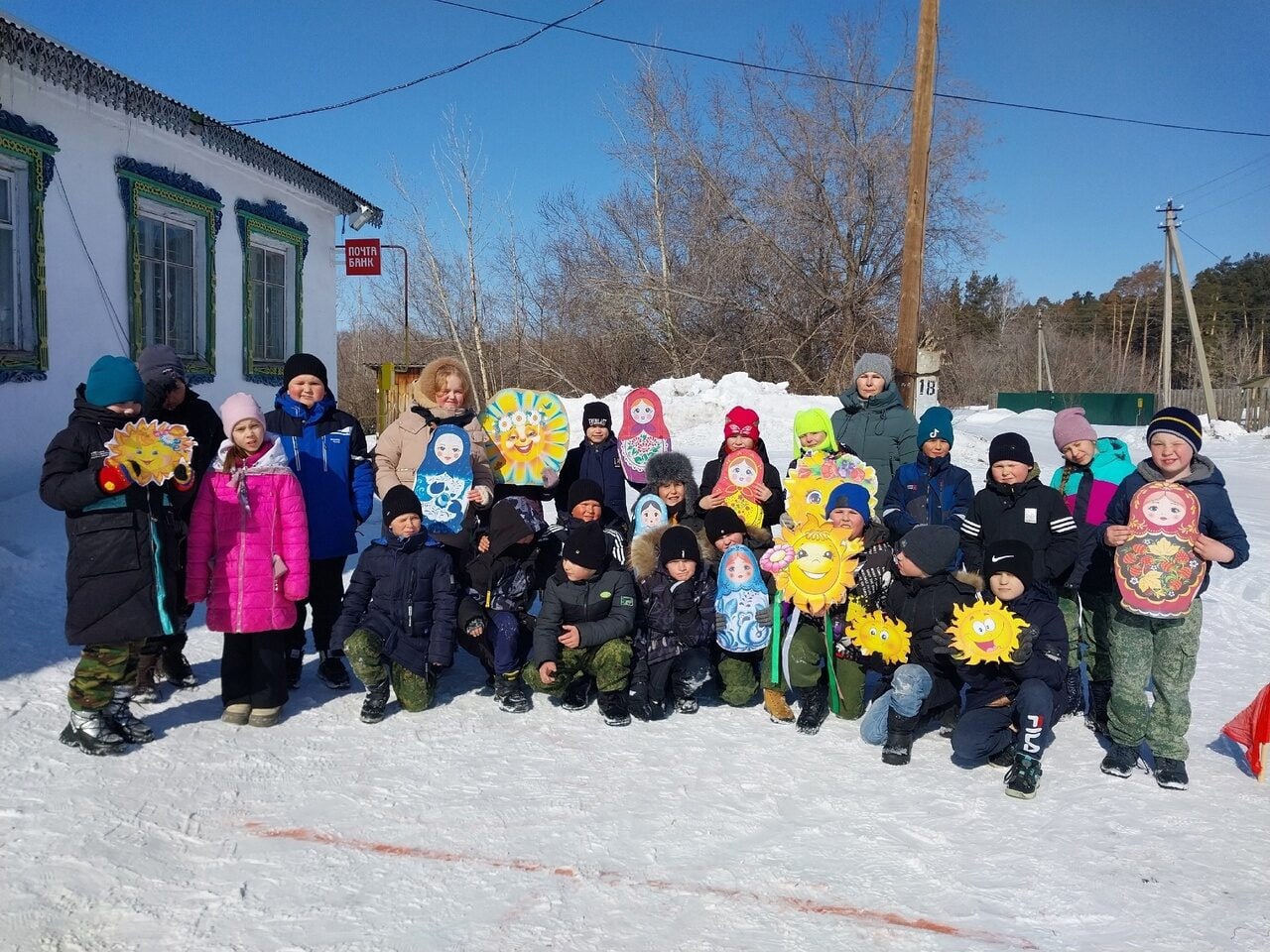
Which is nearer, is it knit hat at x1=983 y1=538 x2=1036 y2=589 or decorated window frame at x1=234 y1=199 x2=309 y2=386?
knit hat at x1=983 y1=538 x2=1036 y2=589

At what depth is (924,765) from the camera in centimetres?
417

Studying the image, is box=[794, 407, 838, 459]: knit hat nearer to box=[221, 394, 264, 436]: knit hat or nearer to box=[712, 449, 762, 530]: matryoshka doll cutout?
box=[712, 449, 762, 530]: matryoshka doll cutout

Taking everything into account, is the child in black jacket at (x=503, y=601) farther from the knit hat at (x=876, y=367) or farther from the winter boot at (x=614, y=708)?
the knit hat at (x=876, y=367)

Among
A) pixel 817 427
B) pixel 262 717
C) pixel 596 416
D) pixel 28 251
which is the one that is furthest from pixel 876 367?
pixel 28 251

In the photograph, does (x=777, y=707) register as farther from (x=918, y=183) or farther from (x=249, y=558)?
(x=918, y=183)

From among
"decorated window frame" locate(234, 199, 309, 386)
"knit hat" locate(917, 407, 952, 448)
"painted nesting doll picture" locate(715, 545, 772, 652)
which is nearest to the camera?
"painted nesting doll picture" locate(715, 545, 772, 652)

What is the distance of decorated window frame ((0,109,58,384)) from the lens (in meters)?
7.51

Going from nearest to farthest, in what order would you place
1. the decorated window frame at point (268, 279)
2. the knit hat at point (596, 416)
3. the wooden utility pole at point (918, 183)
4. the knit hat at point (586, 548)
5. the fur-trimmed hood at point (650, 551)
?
the knit hat at point (586, 548) → the fur-trimmed hood at point (650, 551) → the knit hat at point (596, 416) → the wooden utility pole at point (918, 183) → the decorated window frame at point (268, 279)

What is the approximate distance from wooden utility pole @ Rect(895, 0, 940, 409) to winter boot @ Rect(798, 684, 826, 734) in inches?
237

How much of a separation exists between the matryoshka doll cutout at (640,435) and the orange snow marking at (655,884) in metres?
2.84

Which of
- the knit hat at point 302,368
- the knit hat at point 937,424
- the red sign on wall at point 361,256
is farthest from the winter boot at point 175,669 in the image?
the red sign on wall at point 361,256

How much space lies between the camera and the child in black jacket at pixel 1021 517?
441cm

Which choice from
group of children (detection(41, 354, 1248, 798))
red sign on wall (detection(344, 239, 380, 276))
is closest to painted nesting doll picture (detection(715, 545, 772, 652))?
group of children (detection(41, 354, 1248, 798))

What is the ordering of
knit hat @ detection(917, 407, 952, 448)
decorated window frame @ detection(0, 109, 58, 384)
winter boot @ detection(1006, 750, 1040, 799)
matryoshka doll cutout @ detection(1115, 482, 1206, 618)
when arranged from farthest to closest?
1. decorated window frame @ detection(0, 109, 58, 384)
2. knit hat @ detection(917, 407, 952, 448)
3. matryoshka doll cutout @ detection(1115, 482, 1206, 618)
4. winter boot @ detection(1006, 750, 1040, 799)
